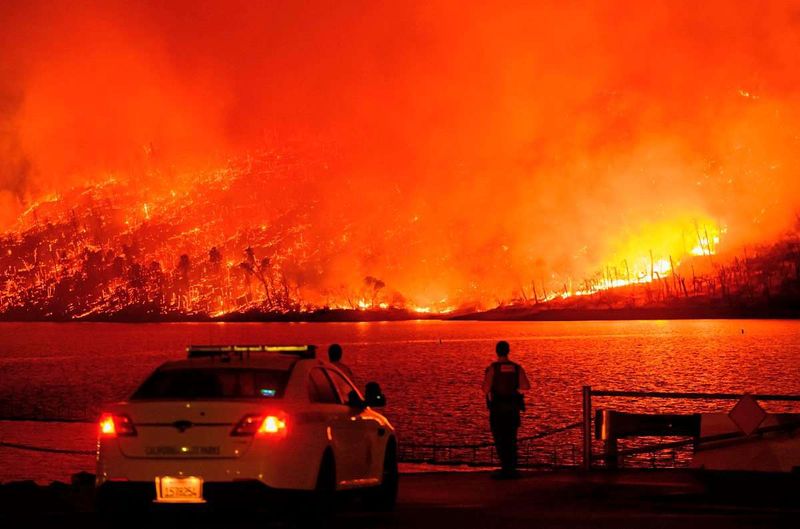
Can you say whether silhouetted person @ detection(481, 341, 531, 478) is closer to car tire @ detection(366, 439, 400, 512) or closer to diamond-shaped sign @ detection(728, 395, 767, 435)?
diamond-shaped sign @ detection(728, 395, 767, 435)

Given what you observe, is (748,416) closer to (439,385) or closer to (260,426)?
(260,426)

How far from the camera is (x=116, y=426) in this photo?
12523 mm

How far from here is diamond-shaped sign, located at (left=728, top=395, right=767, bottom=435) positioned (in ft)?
59.0

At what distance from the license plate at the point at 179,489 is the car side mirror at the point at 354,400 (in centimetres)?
272

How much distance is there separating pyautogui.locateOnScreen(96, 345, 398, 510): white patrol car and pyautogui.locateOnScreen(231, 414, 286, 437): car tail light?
1cm

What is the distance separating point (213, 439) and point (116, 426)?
1072mm

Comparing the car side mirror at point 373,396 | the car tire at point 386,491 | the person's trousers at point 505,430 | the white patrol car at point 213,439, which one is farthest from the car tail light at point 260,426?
the person's trousers at point 505,430

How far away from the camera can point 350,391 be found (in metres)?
15.0

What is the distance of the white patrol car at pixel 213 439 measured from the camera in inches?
482

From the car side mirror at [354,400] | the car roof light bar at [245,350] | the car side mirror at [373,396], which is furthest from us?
the car side mirror at [373,396]

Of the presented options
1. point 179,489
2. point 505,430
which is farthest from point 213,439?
point 505,430

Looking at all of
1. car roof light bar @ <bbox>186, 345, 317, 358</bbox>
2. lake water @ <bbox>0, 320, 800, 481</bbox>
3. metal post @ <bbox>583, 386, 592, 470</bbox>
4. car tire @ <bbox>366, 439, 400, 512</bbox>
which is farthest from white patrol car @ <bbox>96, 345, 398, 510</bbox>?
lake water @ <bbox>0, 320, 800, 481</bbox>

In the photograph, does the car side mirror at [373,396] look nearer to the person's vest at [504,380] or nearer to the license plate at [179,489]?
the license plate at [179,489]

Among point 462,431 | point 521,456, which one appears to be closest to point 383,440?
point 521,456
